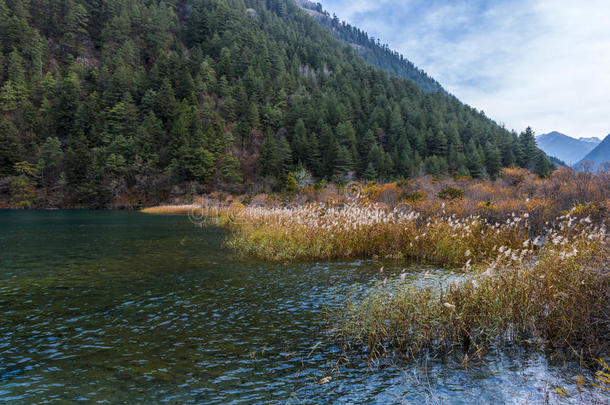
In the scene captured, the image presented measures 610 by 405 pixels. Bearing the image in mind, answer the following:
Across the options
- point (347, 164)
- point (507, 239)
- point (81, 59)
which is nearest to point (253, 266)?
point (507, 239)

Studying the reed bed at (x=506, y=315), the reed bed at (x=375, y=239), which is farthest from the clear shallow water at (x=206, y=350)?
the reed bed at (x=375, y=239)

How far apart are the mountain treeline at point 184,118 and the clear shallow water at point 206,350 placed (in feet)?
194

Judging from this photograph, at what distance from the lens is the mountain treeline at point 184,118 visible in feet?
220

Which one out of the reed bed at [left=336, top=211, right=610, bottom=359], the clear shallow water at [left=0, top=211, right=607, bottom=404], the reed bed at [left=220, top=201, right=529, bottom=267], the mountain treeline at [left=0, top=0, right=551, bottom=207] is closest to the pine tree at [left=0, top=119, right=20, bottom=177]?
the mountain treeline at [left=0, top=0, right=551, bottom=207]

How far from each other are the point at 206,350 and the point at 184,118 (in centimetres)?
7474

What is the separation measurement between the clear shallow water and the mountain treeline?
5902 centimetres

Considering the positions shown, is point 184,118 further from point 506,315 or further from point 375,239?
point 506,315

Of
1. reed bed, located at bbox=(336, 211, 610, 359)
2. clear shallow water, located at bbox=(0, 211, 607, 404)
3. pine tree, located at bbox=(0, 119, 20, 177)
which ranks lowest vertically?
clear shallow water, located at bbox=(0, 211, 607, 404)

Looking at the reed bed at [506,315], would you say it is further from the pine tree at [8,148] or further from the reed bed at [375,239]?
the pine tree at [8,148]

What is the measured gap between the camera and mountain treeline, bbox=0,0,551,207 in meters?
67.2

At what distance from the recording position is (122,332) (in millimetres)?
6410

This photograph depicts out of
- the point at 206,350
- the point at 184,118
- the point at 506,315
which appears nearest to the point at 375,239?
the point at 506,315

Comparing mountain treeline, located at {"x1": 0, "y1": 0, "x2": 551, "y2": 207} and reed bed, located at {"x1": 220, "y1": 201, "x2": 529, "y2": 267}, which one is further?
mountain treeline, located at {"x1": 0, "y1": 0, "x2": 551, "y2": 207}

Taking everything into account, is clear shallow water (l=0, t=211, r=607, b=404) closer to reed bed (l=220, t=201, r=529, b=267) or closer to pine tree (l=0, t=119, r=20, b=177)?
reed bed (l=220, t=201, r=529, b=267)
